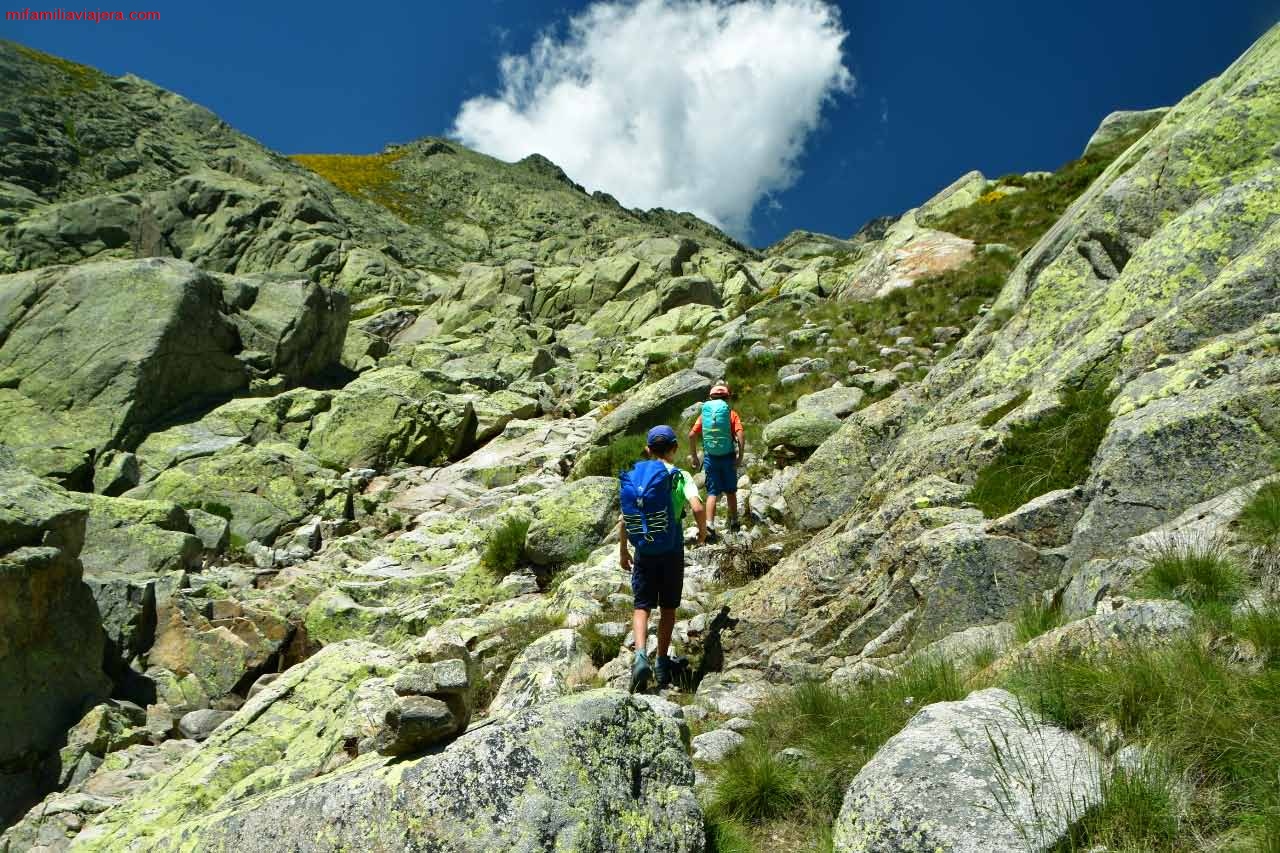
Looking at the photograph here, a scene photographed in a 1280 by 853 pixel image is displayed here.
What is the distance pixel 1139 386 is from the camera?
6672mm

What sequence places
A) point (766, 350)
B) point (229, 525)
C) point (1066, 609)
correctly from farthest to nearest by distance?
point (766, 350) < point (229, 525) < point (1066, 609)

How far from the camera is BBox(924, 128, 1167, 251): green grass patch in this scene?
23797mm

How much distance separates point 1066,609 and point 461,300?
53.7m

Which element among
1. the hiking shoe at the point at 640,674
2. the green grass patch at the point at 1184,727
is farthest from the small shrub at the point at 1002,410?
the green grass patch at the point at 1184,727

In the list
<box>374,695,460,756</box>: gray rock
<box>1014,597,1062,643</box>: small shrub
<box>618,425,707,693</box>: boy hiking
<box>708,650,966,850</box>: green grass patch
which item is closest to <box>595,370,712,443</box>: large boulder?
<box>618,425,707,693</box>: boy hiking

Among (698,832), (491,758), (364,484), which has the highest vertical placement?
(364,484)

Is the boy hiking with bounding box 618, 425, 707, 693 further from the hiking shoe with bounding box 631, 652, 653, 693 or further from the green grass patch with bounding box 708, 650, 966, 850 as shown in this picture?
the green grass patch with bounding box 708, 650, 966, 850

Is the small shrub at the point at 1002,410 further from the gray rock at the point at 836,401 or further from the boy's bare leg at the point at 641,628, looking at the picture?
the gray rock at the point at 836,401

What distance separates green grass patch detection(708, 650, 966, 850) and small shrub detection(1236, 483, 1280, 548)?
190 cm

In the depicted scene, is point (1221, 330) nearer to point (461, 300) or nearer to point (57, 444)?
point (57, 444)

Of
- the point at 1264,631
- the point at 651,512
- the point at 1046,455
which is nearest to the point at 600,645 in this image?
the point at 651,512

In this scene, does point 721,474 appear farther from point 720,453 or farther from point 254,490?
point 254,490

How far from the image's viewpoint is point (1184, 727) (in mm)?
3236

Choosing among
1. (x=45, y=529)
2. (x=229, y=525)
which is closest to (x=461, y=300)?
(x=229, y=525)
